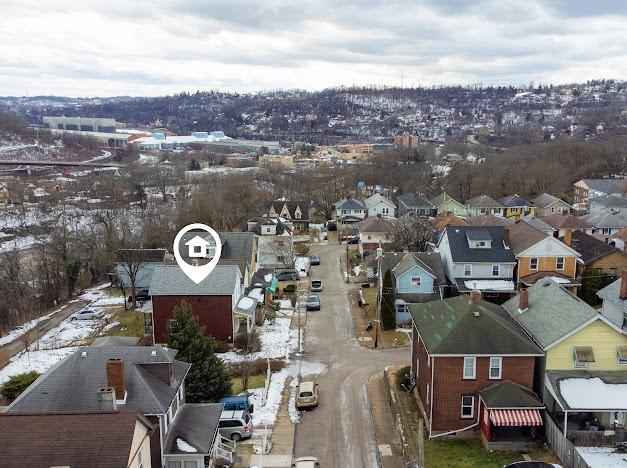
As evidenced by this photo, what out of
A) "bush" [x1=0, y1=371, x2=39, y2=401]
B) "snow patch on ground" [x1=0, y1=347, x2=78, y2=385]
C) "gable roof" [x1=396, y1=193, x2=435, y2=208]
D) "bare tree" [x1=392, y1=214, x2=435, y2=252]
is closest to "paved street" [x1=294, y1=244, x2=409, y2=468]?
"bare tree" [x1=392, y1=214, x2=435, y2=252]

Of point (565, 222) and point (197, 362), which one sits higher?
point (565, 222)

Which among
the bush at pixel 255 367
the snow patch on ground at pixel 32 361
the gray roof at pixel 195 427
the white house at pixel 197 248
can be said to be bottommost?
the snow patch on ground at pixel 32 361

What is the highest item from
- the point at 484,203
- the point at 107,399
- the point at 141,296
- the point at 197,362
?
the point at 107,399

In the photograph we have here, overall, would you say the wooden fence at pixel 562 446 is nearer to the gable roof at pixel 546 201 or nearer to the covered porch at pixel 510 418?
the covered porch at pixel 510 418

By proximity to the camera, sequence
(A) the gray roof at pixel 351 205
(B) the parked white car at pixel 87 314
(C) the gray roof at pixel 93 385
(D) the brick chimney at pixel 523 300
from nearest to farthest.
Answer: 1. (C) the gray roof at pixel 93 385
2. (D) the brick chimney at pixel 523 300
3. (B) the parked white car at pixel 87 314
4. (A) the gray roof at pixel 351 205

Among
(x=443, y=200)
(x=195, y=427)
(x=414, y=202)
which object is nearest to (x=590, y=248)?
(x=443, y=200)

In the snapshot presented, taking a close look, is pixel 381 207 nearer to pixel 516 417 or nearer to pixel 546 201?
pixel 546 201

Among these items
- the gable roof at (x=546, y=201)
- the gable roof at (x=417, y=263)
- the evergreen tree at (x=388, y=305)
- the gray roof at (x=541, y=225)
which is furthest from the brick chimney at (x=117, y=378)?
the gable roof at (x=546, y=201)
